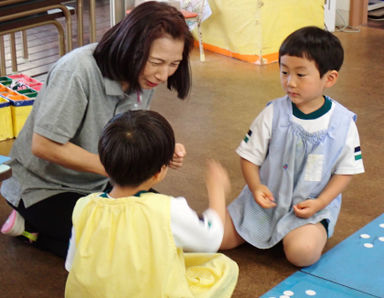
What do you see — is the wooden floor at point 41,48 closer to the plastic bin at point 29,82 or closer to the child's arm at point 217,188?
the plastic bin at point 29,82

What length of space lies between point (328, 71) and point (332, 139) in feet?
0.73

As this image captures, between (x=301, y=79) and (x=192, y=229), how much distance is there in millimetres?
810

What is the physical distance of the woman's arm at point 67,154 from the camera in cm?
205

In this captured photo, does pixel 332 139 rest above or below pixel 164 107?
above

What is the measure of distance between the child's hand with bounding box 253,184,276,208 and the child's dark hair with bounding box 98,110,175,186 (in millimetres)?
766

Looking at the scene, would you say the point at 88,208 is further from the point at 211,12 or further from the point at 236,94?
the point at 211,12

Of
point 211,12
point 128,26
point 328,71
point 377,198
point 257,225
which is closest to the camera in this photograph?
point 128,26

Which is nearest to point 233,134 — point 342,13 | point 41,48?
point 41,48

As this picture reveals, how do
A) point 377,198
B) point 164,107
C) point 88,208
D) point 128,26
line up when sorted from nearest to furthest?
point 88,208 → point 128,26 → point 377,198 → point 164,107

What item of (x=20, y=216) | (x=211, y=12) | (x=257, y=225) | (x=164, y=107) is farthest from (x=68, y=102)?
(x=211, y=12)

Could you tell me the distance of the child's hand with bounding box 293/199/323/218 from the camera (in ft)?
7.27

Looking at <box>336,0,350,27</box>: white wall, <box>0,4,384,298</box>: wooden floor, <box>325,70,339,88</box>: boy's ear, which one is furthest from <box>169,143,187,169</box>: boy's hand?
<box>336,0,350,27</box>: white wall

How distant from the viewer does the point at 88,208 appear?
155 cm

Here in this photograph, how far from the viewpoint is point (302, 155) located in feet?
7.30
